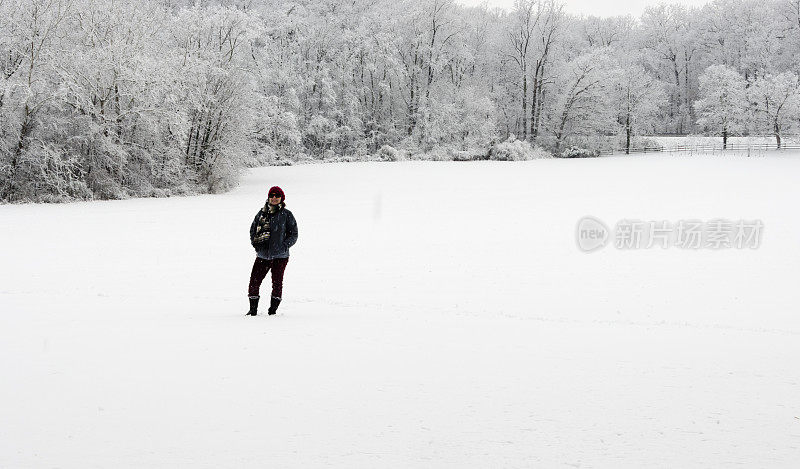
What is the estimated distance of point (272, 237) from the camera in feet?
24.5

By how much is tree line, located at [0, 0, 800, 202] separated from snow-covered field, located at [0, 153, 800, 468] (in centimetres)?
1237

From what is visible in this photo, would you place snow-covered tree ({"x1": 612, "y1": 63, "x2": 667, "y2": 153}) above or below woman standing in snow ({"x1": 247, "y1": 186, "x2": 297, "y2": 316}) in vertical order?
above

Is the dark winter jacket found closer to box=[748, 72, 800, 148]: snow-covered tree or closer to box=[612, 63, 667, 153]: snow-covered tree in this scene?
box=[612, 63, 667, 153]: snow-covered tree

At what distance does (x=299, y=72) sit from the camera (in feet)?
177

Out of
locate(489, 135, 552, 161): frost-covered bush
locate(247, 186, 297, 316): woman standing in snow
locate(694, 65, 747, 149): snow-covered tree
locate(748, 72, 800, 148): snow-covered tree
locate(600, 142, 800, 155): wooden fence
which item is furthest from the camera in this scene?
locate(694, 65, 747, 149): snow-covered tree

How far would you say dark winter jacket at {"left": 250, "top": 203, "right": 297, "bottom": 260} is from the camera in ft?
24.4

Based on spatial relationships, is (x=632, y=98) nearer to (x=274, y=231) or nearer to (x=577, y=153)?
(x=577, y=153)

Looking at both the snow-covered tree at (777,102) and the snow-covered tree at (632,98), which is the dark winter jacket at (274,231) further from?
the snow-covered tree at (777,102)

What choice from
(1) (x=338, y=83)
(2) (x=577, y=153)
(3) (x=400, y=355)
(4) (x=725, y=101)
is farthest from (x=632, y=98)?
(3) (x=400, y=355)

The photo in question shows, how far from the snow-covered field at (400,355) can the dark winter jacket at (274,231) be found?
896 millimetres

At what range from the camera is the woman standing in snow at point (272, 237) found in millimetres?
7434

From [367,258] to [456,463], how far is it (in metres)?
11.3

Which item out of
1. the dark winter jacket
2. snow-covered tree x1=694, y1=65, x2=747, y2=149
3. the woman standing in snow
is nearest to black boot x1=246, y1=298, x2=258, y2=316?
the woman standing in snow

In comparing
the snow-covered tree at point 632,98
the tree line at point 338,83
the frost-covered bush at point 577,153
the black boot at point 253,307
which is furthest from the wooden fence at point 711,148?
the black boot at point 253,307
